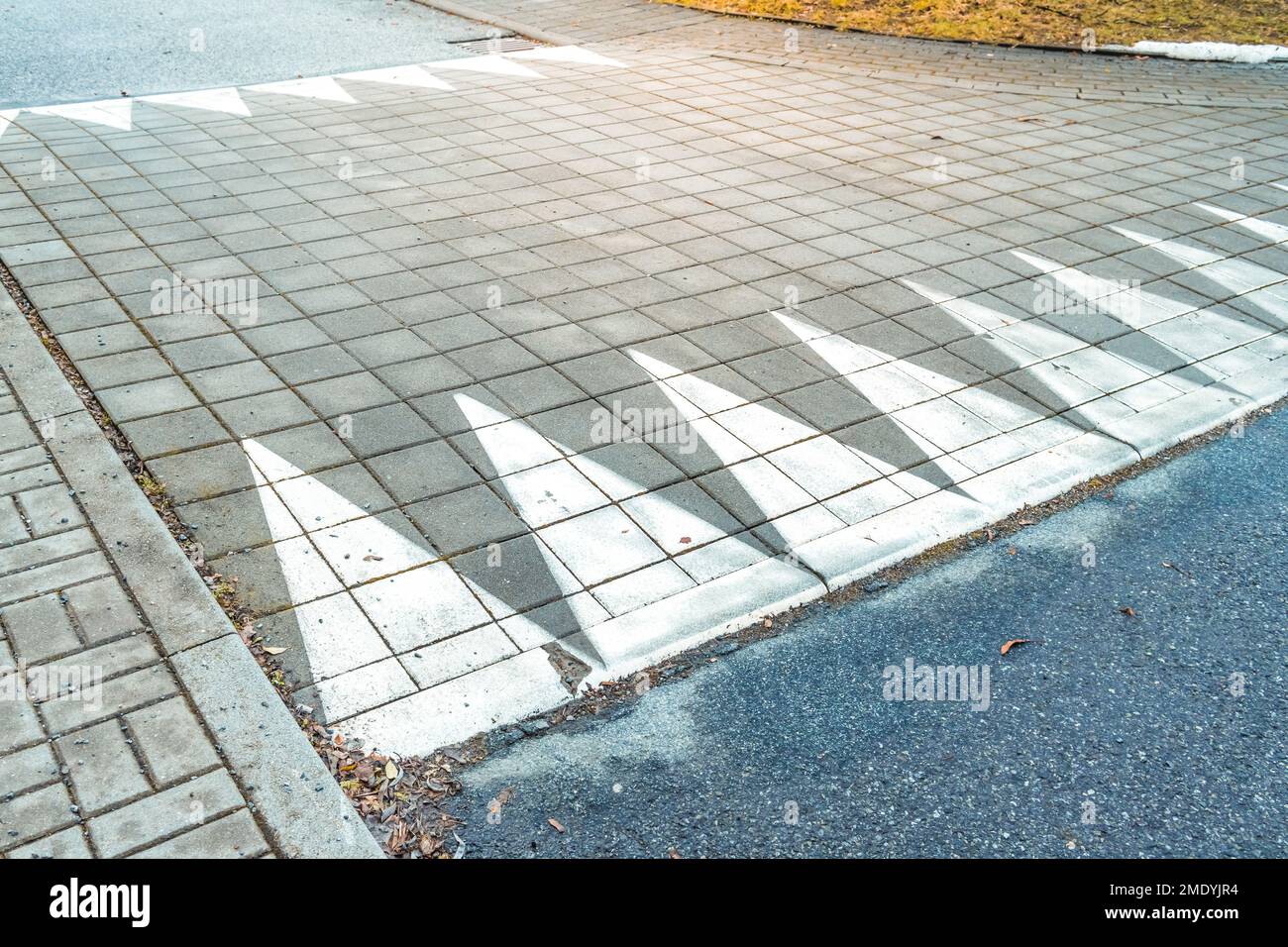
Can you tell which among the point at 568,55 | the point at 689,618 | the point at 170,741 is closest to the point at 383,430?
the point at 689,618

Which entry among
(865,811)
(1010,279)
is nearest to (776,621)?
(865,811)

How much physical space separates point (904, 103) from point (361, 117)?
5.44 meters

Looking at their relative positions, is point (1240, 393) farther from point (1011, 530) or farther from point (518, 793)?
point (518, 793)

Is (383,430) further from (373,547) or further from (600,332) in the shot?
(600,332)

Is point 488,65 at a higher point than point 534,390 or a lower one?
higher

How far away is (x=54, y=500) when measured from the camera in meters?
4.55

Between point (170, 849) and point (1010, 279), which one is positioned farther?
point (1010, 279)

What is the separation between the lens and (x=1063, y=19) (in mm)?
13195

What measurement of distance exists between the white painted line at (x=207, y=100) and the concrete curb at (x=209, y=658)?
5.62 m

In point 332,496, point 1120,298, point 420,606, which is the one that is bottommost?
point 420,606

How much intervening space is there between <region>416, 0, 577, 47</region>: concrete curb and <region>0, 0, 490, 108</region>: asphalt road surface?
17 centimetres

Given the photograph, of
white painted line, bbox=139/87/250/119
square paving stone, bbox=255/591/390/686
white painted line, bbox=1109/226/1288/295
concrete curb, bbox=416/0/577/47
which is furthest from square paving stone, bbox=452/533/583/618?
concrete curb, bbox=416/0/577/47

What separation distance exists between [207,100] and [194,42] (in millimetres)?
2509

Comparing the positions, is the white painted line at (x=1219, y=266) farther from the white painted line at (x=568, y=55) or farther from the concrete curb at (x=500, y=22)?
the concrete curb at (x=500, y=22)
